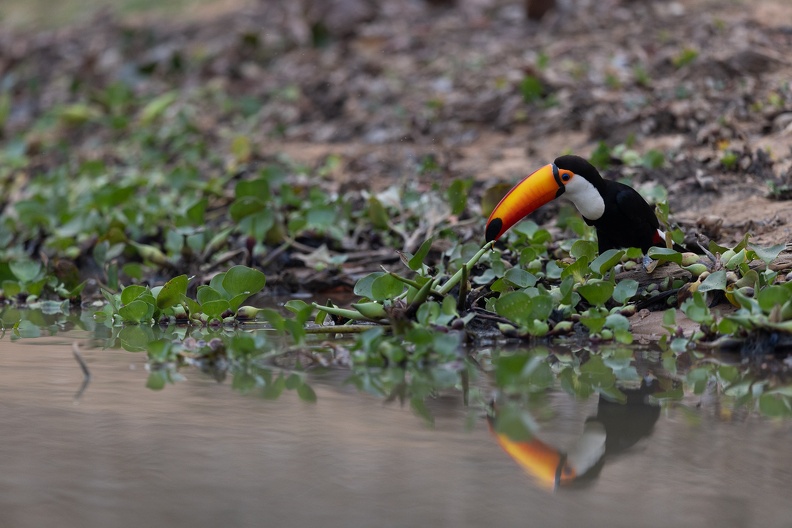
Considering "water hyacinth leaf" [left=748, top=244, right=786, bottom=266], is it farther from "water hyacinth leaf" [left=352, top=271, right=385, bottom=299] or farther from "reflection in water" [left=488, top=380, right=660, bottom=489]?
"water hyacinth leaf" [left=352, top=271, right=385, bottom=299]

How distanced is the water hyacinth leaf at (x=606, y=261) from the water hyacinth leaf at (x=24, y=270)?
2560 millimetres

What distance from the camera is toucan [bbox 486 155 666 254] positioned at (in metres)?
3.95

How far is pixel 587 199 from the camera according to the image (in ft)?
13.2

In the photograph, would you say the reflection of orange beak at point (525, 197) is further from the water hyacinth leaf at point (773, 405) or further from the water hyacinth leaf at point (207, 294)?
the water hyacinth leaf at point (773, 405)

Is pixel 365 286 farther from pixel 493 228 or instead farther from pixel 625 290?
pixel 625 290

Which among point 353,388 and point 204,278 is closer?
point 353,388

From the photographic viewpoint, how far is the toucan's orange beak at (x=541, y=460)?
84.6 inches

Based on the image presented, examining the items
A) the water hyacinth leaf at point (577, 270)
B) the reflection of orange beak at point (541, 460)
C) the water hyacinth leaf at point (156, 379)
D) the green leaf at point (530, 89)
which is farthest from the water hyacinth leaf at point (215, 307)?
the green leaf at point (530, 89)

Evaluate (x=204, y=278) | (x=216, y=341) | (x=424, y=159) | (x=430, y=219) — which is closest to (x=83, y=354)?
(x=216, y=341)

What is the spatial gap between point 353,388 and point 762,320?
123 centimetres

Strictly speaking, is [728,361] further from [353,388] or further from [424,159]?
[424,159]

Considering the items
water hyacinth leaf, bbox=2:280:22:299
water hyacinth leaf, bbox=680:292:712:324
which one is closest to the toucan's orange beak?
water hyacinth leaf, bbox=680:292:712:324

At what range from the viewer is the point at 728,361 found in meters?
3.12

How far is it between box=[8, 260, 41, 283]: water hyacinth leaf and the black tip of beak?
217 centimetres
